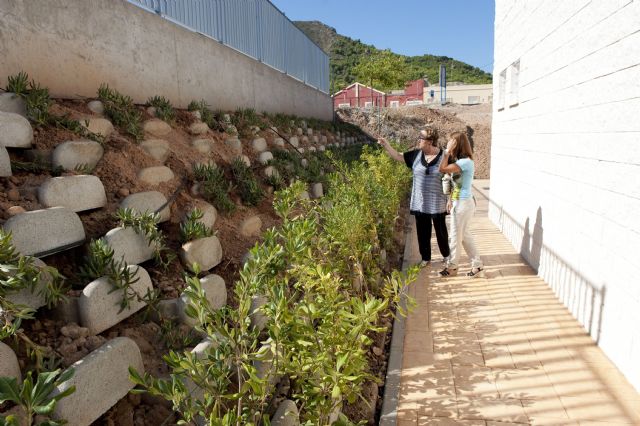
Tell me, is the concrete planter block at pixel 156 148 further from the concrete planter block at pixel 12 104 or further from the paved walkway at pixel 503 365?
the paved walkway at pixel 503 365

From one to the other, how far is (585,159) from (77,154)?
3952 mm

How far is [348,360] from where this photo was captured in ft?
5.76

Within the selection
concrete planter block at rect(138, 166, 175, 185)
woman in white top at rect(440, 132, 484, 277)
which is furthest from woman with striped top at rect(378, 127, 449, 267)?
concrete planter block at rect(138, 166, 175, 185)

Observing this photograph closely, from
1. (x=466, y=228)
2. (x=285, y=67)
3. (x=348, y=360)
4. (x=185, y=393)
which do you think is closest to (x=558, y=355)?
(x=466, y=228)

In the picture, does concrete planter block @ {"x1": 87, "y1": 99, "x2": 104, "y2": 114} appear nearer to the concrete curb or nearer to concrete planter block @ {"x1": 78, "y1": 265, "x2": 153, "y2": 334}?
concrete planter block @ {"x1": 78, "y1": 265, "x2": 153, "y2": 334}

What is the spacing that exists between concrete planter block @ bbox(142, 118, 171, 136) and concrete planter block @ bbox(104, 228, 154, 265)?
1694mm

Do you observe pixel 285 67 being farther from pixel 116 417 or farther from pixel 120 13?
pixel 116 417

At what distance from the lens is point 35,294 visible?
188 cm

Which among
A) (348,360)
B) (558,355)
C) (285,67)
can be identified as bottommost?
(558,355)

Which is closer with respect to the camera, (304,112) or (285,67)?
(285,67)

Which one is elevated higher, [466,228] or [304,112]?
[304,112]

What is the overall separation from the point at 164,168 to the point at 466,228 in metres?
3.43


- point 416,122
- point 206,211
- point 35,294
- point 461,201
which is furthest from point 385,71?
point 35,294

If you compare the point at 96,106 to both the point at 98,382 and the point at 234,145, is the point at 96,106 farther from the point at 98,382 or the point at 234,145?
the point at 98,382
